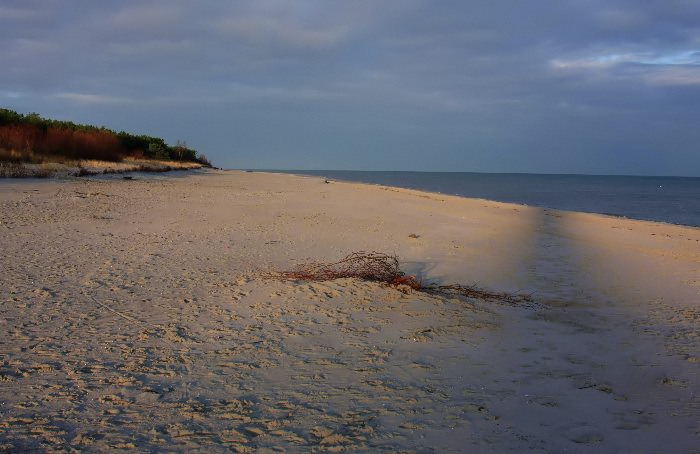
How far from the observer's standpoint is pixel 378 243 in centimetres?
898

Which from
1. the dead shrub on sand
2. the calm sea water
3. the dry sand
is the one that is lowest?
the dry sand

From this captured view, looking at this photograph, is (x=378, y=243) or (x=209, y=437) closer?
(x=209, y=437)

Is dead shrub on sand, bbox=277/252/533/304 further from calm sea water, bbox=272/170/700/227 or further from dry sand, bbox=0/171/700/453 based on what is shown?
calm sea water, bbox=272/170/700/227

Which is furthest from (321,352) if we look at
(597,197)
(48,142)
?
(597,197)

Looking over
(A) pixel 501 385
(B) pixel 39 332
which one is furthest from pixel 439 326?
(B) pixel 39 332

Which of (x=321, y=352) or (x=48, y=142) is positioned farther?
(x=48, y=142)

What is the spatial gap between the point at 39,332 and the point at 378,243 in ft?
18.7

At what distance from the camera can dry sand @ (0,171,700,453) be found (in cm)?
289

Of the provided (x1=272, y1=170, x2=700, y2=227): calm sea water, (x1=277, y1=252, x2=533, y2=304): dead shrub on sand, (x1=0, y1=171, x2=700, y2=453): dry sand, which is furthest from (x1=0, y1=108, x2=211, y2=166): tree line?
(x1=272, y1=170, x2=700, y2=227): calm sea water

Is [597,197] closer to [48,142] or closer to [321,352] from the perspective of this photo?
[48,142]

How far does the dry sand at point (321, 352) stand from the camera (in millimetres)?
2887

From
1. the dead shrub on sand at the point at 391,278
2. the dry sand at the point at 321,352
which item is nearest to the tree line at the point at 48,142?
the dry sand at the point at 321,352

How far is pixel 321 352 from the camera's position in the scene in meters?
4.04

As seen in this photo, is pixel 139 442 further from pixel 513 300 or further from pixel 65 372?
pixel 513 300
